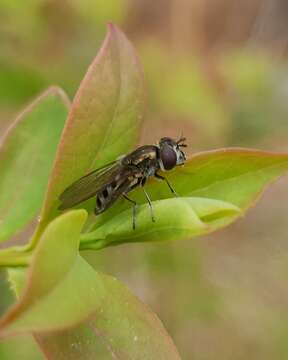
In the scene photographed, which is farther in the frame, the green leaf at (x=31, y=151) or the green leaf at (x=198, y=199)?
the green leaf at (x=31, y=151)

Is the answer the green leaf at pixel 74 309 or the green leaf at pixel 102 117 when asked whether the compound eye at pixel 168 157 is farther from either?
the green leaf at pixel 74 309

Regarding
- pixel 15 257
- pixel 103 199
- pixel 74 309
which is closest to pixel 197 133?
pixel 103 199

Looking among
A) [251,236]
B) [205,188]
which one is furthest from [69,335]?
[251,236]

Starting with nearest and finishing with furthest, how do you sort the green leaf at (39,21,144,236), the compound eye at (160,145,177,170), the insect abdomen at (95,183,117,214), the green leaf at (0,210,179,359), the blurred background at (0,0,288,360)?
the green leaf at (0,210,179,359) < the green leaf at (39,21,144,236) < the insect abdomen at (95,183,117,214) < the compound eye at (160,145,177,170) < the blurred background at (0,0,288,360)

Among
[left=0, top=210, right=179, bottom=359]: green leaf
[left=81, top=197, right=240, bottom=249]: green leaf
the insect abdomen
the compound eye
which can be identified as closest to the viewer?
[left=0, top=210, right=179, bottom=359]: green leaf

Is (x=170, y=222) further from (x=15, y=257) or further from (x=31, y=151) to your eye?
(x=31, y=151)

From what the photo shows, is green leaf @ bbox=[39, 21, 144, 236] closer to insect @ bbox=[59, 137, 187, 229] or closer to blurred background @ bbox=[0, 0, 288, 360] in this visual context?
insect @ bbox=[59, 137, 187, 229]

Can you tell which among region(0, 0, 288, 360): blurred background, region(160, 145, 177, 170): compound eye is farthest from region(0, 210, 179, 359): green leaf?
region(0, 0, 288, 360): blurred background

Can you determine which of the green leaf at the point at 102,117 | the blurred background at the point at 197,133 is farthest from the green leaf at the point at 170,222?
the blurred background at the point at 197,133
